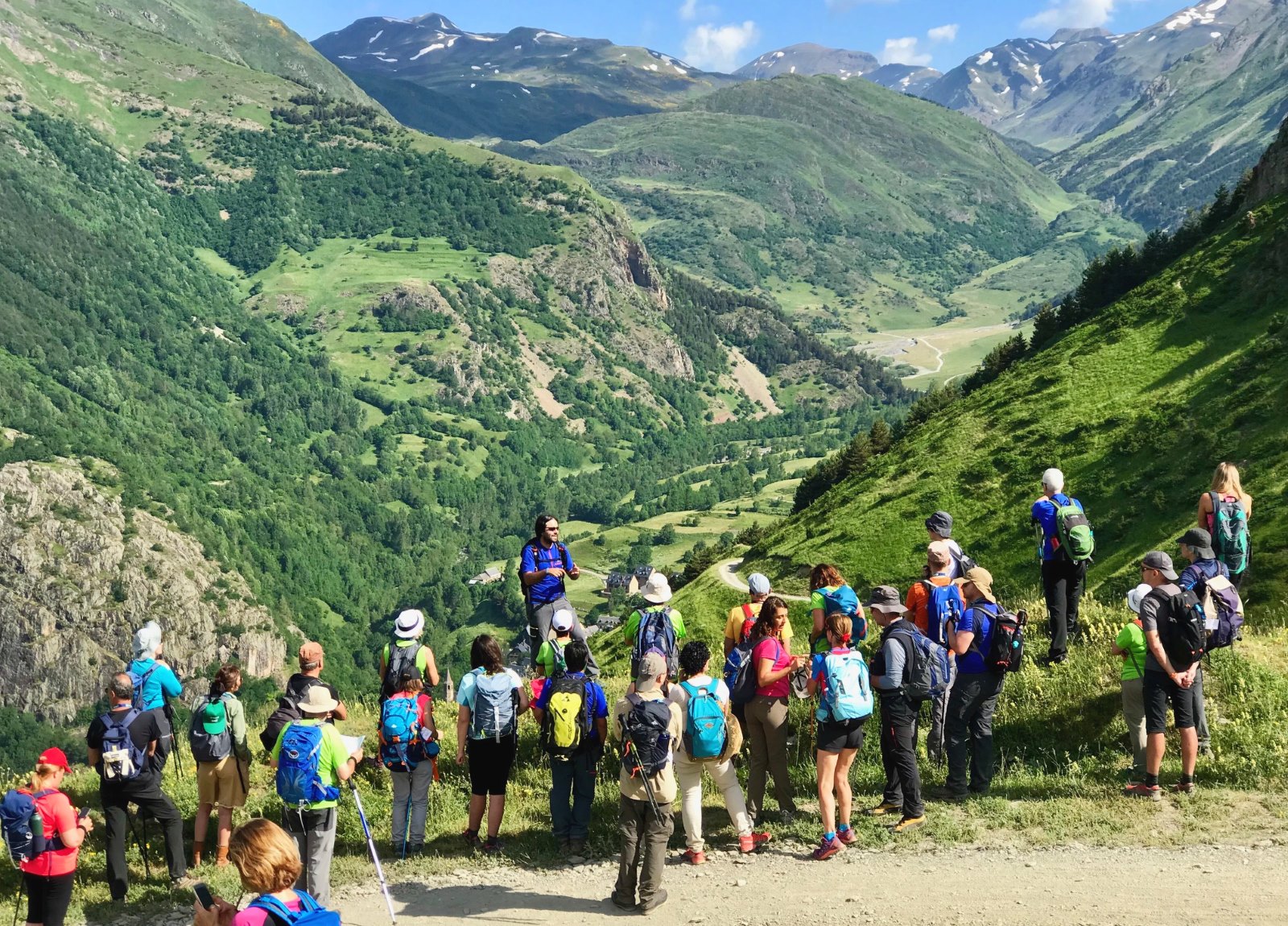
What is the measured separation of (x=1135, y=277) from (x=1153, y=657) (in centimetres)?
6827

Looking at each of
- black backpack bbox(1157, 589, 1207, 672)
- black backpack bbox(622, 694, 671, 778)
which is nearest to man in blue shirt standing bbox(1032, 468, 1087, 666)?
black backpack bbox(1157, 589, 1207, 672)

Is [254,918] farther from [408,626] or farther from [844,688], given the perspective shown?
[408,626]

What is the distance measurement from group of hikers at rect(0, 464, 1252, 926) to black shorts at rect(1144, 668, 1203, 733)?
0.03m

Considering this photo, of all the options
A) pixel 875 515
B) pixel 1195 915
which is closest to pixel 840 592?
pixel 1195 915

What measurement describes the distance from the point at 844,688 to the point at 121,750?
10069 mm

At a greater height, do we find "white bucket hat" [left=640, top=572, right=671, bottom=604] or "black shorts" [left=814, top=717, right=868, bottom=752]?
"white bucket hat" [left=640, top=572, right=671, bottom=604]

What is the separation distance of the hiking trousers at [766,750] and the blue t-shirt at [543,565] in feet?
16.5

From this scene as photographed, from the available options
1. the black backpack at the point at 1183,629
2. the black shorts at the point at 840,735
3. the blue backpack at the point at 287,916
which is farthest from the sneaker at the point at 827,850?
the blue backpack at the point at 287,916

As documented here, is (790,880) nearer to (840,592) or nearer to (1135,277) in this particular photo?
(840,592)

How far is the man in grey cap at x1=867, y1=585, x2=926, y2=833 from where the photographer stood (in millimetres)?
14891

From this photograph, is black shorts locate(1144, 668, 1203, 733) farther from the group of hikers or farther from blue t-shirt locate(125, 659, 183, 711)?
blue t-shirt locate(125, 659, 183, 711)

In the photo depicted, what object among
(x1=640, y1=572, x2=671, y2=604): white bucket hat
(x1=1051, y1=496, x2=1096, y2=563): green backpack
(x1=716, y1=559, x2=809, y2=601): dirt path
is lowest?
(x1=640, y1=572, x2=671, y2=604): white bucket hat

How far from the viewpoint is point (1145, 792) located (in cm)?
1561

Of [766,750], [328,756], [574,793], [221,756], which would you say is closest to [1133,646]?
[766,750]
